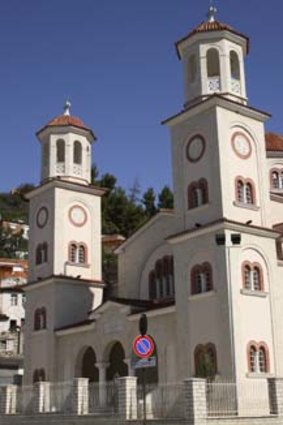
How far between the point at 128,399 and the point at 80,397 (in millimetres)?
3338

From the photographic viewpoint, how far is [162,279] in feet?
109

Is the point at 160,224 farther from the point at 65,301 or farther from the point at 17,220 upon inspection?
the point at 17,220

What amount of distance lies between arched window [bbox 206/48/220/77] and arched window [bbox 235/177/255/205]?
5199mm

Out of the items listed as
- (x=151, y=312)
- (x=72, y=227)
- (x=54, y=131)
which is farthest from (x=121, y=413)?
(x=54, y=131)

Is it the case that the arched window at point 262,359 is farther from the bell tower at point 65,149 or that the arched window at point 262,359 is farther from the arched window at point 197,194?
the bell tower at point 65,149

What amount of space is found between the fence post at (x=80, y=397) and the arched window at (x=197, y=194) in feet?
28.7

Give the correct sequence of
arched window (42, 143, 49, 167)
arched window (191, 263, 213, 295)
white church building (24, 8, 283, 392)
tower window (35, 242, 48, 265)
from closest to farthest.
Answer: white church building (24, 8, 283, 392) < arched window (191, 263, 213, 295) < tower window (35, 242, 48, 265) < arched window (42, 143, 49, 167)

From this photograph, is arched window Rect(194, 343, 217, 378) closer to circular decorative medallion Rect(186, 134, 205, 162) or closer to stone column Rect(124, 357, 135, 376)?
stone column Rect(124, 357, 135, 376)

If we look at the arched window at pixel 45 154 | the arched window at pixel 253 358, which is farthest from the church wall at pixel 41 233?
the arched window at pixel 253 358

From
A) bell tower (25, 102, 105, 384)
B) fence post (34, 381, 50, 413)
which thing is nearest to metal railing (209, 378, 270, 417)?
fence post (34, 381, 50, 413)

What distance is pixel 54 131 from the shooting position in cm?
3694

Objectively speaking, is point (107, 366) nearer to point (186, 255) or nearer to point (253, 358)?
point (186, 255)

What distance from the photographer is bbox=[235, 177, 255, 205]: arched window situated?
1082 inches

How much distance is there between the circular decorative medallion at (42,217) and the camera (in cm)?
3703
